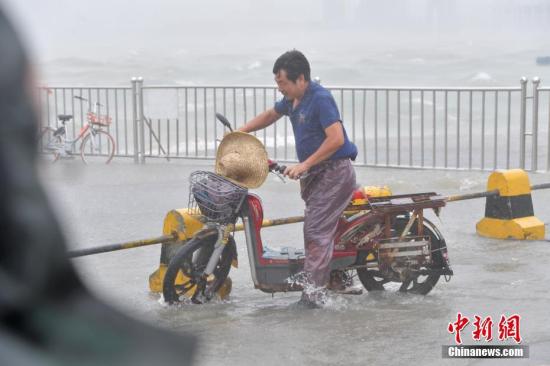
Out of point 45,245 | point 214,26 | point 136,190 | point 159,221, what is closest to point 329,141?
Answer: point 159,221

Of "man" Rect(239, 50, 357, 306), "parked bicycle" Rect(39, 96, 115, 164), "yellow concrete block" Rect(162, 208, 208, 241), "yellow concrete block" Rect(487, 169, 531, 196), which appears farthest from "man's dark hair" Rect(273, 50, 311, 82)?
"parked bicycle" Rect(39, 96, 115, 164)

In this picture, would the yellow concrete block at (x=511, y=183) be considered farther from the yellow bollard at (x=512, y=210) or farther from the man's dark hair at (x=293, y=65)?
the man's dark hair at (x=293, y=65)

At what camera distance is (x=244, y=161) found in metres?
6.34

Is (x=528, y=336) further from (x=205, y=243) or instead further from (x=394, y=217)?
(x=205, y=243)

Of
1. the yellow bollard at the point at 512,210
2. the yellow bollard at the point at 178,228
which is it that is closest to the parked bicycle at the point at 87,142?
the yellow bollard at the point at 512,210

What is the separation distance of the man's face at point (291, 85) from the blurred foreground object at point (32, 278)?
548cm

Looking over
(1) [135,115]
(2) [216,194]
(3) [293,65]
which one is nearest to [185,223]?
(2) [216,194]

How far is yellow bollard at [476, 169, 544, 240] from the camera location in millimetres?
8672

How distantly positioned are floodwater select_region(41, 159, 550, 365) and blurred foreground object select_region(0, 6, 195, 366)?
230 centimetres

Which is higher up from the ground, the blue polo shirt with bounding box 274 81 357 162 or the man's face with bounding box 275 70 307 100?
the man's face with bounding box 275 70 307 100

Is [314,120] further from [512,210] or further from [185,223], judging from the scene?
[512,210]

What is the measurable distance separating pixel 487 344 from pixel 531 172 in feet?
24.3

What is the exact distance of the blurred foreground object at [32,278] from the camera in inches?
32.9

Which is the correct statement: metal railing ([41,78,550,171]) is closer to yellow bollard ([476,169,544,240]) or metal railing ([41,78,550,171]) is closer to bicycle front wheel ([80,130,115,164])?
bicycle front wheel ([80,130,115,164])
